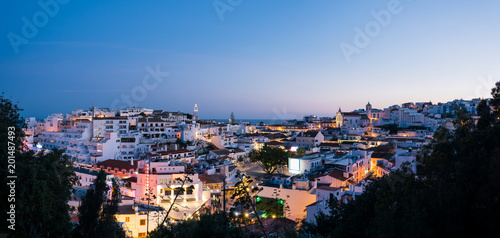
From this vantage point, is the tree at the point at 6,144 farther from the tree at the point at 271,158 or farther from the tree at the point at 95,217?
the tree at the point at 271,158

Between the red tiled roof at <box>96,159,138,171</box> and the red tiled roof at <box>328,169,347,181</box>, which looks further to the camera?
the red tiled roof at <box>96,159,138,171</box>

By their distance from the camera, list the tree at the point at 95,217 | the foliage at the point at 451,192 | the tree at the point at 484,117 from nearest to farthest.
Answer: the foliage at the point at 451,192 → the tree at the point at 484,117 → the tree at the point at 95,217

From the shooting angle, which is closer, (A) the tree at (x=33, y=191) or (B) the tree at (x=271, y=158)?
(A) the tree at (x=33, y=191)

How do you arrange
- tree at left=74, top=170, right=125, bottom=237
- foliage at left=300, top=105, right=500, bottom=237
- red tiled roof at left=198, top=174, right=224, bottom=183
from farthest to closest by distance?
red tiled roof at left=198, top=174, right=224, bottom=183
tree at left=74, top=170, right=125, bottom=237
foliage at left=300, top=105, right=500, bottom=237

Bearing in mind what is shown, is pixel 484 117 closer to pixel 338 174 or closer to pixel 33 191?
pixel 33 191

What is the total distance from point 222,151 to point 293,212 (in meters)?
18.6

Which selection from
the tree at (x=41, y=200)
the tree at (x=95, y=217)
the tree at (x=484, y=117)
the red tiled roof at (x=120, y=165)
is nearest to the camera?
the tree at (x=41, y=200)

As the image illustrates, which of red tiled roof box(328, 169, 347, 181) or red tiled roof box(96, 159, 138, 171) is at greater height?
red tiled roof box(328, 169, 347, 181)

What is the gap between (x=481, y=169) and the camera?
5867 mm

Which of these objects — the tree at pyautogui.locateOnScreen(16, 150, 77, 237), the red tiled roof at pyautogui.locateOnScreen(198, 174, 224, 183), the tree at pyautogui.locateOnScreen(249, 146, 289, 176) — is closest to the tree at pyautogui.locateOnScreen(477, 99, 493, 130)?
the tree at pyautogui.locateOnScreen(16, 150, 77, 237)

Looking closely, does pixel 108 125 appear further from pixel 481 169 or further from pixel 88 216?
pixel 481 169

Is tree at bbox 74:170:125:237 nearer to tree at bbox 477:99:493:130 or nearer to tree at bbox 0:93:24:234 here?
tree at bbox 0:93:24:234

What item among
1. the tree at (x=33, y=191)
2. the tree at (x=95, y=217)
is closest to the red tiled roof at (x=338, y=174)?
the tree at (x=95, y=217)

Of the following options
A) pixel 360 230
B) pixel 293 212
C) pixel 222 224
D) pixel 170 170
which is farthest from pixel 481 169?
pixel 170 170
